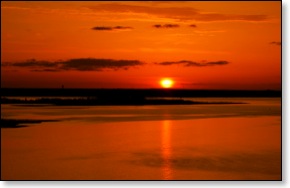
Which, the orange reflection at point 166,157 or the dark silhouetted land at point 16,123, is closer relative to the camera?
the orange reflection at point 166,157

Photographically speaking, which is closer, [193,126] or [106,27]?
[106,27]

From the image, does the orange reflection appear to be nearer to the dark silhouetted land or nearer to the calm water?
the calm water

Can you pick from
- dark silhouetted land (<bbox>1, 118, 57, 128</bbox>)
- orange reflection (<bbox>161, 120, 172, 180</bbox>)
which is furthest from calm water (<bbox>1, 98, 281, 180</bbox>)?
dark silhouetted land (<bbox>1, 118, 57, 128</bbox>)

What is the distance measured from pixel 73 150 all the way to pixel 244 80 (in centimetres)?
187

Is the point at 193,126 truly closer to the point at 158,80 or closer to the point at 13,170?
the point at 158,80

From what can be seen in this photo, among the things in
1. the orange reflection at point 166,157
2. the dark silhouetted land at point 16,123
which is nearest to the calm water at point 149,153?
the orange reflection at point 166,157

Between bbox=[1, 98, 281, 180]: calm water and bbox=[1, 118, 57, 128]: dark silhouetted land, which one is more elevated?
bbox=[1, 118, 57, 128]: dark silhouetted land

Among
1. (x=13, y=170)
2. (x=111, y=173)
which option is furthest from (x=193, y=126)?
(x=13, y=170)

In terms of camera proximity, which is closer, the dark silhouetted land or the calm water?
the calm water

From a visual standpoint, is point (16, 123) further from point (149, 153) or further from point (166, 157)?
point (166, 157)

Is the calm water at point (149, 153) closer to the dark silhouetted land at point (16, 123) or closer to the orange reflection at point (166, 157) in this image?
the orange reflection at point (166, 157)

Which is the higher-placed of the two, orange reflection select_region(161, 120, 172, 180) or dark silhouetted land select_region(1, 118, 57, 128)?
dark silhouetted land select_region(1, 118, 57, 128)

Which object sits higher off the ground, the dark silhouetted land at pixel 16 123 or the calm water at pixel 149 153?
the dark silhouetted land at pixel 16 123

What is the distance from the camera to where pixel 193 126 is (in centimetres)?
773
